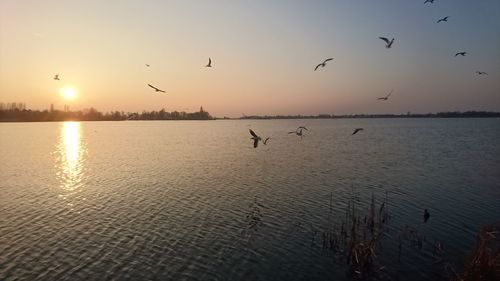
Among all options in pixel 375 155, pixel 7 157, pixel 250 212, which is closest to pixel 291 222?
pixel 250 212

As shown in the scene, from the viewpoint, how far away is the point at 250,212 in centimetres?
2783

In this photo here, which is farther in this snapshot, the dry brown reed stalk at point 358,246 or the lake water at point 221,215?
the lake water at point 221,215

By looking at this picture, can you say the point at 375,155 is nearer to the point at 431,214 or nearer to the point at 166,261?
the point at 431,214

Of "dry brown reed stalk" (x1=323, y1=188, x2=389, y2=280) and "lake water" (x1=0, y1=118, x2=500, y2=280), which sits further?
A: "lake water" (x1=0, y1=118, x2=500, y2=280)

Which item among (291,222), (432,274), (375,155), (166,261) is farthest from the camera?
(375,155)

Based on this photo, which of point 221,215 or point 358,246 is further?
point 221,215

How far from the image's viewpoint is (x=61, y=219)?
26.3 m

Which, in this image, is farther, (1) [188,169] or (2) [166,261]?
(1) [188,169]

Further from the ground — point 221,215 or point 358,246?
point 358,246

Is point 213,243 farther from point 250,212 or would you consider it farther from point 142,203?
point 142,203

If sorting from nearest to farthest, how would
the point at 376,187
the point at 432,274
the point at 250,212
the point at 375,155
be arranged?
the point at 432,274 < the point at 250,212 < the point at 376,187 < the point at 375,155

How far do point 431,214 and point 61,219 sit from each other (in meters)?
25.7

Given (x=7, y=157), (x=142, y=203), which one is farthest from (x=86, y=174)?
(x=7, y=157)

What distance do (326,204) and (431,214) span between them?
7.35 m
